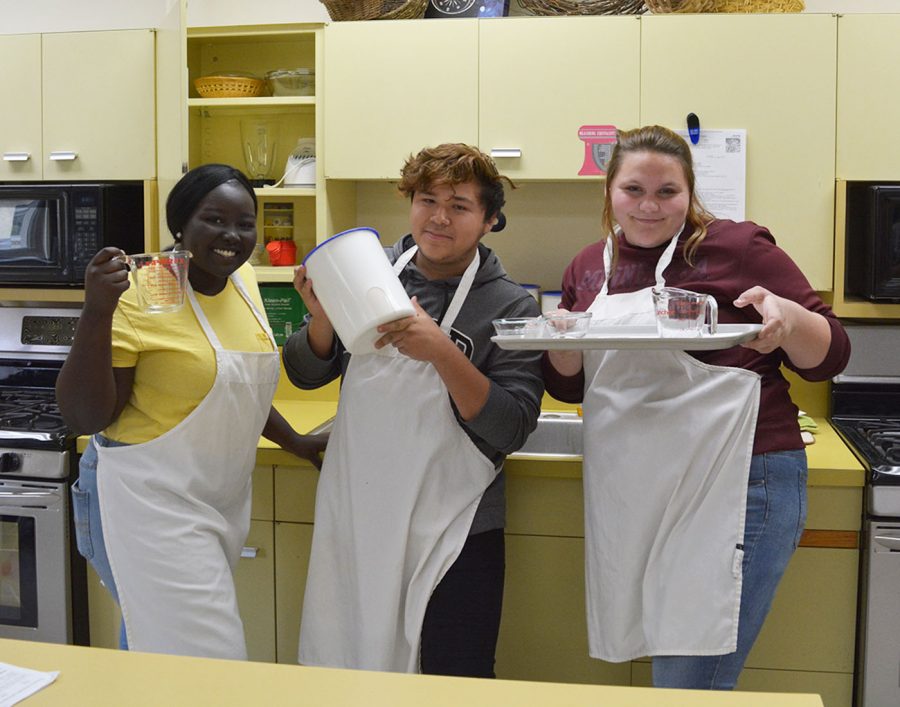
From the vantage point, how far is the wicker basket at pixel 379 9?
2.92 meters

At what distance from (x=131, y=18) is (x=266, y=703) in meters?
2.88

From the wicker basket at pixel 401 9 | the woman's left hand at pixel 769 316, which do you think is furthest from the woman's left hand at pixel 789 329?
the wicker basket at pixel 401 9

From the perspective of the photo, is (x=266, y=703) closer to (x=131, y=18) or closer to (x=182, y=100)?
(x=182, y=100)

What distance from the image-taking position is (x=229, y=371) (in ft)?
6.34

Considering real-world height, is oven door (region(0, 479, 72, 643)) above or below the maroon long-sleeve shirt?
below

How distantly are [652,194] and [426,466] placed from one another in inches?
26.7

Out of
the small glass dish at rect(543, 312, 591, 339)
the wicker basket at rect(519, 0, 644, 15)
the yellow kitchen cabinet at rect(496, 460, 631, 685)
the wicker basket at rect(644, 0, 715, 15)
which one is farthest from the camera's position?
the wicker basket at rect(519, 0, 644, 15)

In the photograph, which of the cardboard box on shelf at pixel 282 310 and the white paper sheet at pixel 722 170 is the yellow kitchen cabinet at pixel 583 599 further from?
the cardboard box on shelf at pixel 282 310

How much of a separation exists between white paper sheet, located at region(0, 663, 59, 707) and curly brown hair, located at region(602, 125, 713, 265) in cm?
127

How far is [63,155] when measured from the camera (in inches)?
121

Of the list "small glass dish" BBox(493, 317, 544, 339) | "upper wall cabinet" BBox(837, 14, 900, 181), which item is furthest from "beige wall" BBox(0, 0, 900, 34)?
"small glass dish" BBox(493, 317, 544, 339)

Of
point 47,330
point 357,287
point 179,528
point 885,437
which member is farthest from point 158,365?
point 885,437

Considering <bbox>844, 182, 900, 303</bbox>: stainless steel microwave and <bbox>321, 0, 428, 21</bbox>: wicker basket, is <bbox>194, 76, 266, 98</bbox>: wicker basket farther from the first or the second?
<bbox>844, 182, 900, 303</bbox>: stainless steel microwave

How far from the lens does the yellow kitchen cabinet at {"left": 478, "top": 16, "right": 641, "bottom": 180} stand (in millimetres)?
2787
